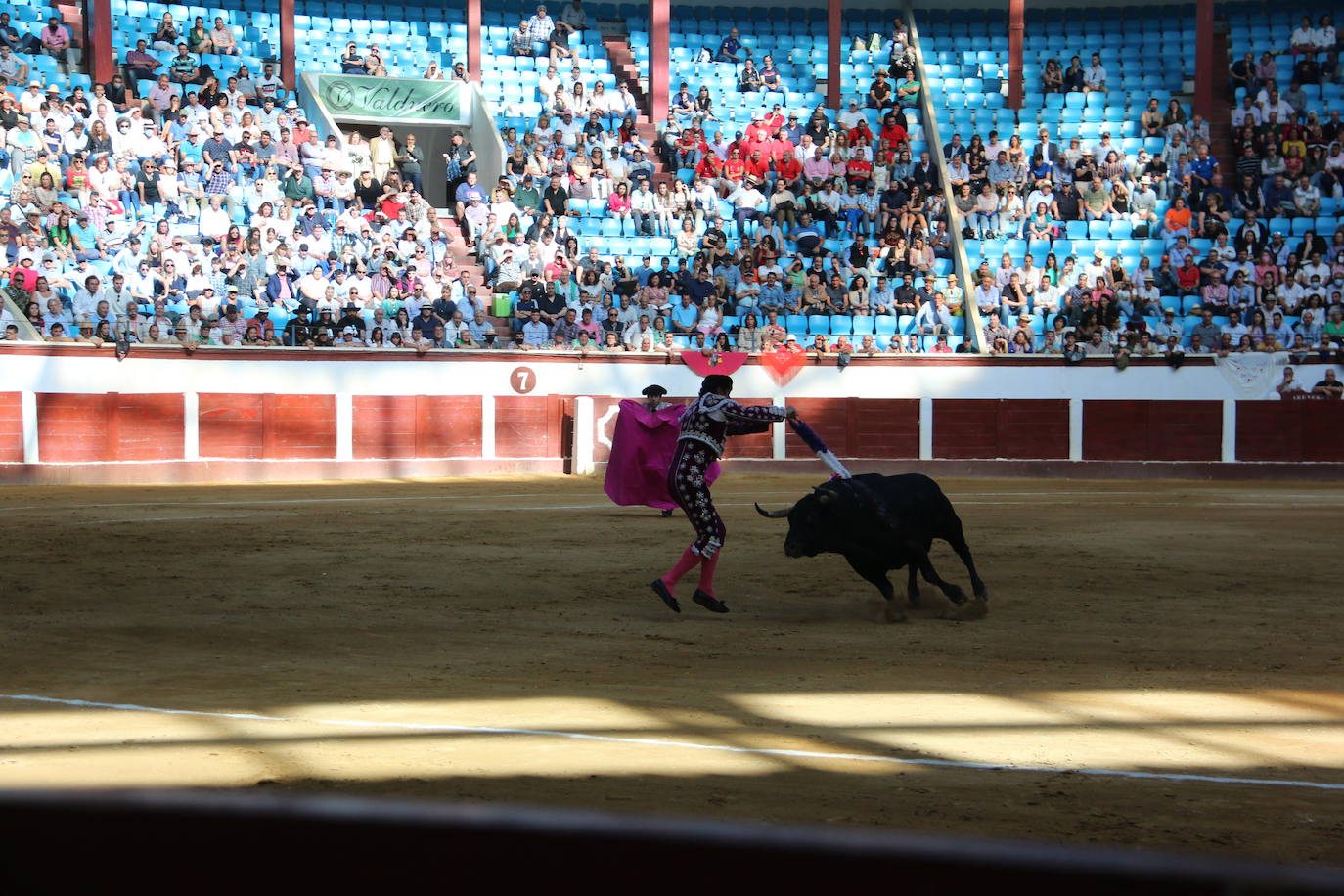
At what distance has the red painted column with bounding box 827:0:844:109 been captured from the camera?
25.4 meters

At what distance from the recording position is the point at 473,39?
25.3m

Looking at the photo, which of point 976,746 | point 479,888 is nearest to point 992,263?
point 976,746

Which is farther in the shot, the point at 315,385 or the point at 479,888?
the point at 315,385

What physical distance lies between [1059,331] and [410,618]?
14189 mm

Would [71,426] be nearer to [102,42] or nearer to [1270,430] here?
[102,42]

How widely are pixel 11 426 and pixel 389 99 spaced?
9.09m

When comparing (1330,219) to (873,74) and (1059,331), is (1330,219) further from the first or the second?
(873,74)

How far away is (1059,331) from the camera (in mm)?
20766

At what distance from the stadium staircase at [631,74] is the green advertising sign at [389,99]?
9.66ft

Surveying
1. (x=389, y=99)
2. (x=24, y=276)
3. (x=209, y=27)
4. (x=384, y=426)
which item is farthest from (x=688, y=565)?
(x=209, y=27)

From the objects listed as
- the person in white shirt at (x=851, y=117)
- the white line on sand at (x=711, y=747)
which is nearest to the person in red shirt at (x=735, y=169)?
the person in white shirt at (x=851, y=117)

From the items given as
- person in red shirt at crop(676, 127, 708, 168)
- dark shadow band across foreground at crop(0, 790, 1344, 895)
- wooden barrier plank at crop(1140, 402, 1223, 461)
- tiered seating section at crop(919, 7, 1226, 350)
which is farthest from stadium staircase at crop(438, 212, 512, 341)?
dark shadow band across foreground at crop(0, 790, 1344, 895)

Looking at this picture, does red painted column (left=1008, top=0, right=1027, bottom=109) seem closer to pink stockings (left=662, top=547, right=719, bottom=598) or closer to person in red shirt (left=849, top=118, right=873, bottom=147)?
person in red shirt (left=849, top=118, right=873, bottom=147)

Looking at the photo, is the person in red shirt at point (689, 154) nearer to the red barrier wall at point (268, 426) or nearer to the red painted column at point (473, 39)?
the red painted column at point (473, 39)
